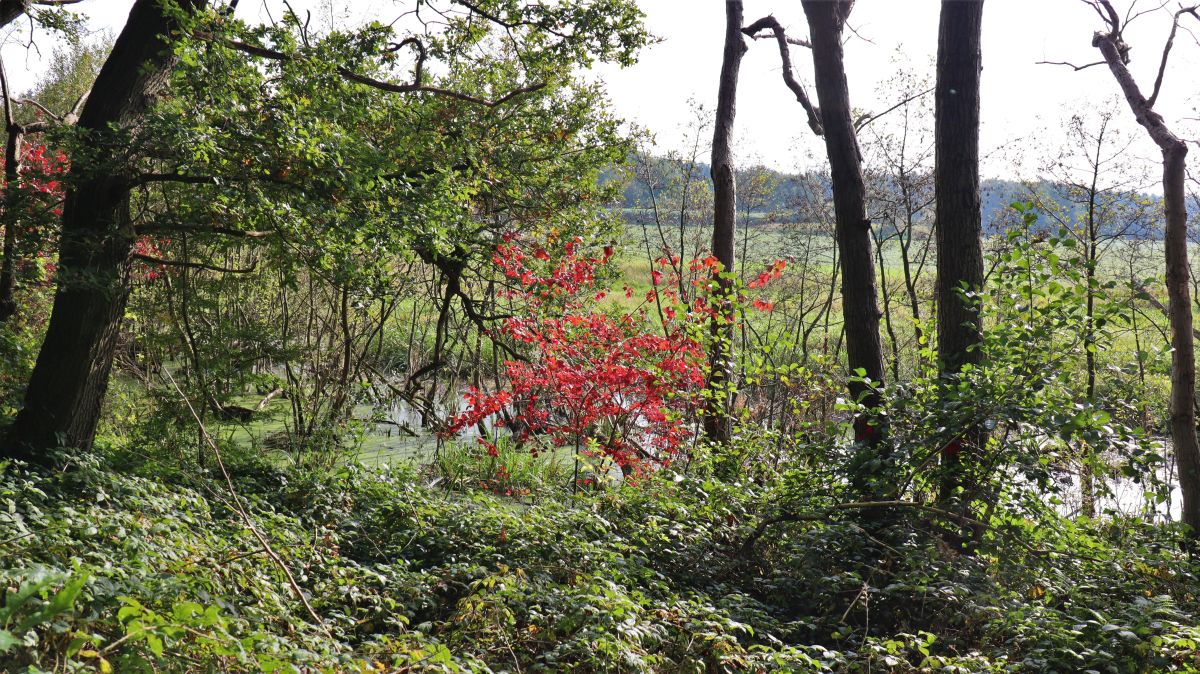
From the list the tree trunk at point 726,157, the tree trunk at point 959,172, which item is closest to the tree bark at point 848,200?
the tree trunk at point 959,172

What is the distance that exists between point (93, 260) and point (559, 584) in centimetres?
363

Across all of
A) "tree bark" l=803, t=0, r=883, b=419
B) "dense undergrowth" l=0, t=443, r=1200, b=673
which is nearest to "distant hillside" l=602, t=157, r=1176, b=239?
"tree bark" l=803, t=0, r=883, b=419

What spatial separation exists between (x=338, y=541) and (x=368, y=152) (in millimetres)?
2507

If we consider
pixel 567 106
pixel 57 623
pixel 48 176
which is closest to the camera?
pixel 57 623

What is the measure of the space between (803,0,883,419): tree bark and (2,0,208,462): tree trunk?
419 cm

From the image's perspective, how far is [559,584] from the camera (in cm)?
377

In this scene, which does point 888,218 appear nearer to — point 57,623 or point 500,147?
point 500,147

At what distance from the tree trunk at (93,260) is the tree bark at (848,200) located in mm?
4193

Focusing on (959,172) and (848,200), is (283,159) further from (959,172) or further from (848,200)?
(959,172)

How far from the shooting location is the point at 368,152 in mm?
5055

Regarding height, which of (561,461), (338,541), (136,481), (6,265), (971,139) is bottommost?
(561,461)

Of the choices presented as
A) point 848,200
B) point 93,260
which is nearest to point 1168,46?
point 848,200

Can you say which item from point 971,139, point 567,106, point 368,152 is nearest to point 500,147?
point 567,106

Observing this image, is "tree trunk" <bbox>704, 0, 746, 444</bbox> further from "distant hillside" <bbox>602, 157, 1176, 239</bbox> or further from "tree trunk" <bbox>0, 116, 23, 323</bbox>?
"tree trunk" <bbox>0, 116, 23, 323</bbox>
